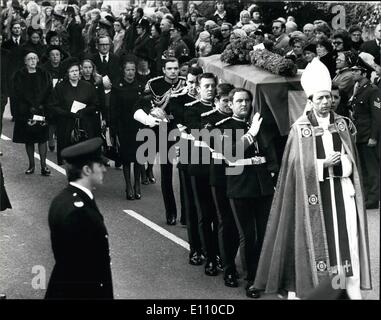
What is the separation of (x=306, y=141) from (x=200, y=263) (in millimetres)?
1599

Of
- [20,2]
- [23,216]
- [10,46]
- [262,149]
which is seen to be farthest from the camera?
[20,2]

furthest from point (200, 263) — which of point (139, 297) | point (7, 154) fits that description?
point (7, 154)

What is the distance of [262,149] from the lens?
679cm

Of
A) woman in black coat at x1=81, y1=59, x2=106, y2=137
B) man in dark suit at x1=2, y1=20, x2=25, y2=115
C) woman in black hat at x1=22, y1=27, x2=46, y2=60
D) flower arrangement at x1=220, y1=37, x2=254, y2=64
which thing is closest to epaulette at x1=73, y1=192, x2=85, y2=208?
flower arrangement at x1=220, y1=37, x2=254, y2=64

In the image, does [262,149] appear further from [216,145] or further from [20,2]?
[20,2]

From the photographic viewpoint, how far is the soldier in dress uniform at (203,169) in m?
7.17

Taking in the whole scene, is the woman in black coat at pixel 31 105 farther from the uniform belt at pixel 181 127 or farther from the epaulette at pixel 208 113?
the epaulette at pixel 208 113

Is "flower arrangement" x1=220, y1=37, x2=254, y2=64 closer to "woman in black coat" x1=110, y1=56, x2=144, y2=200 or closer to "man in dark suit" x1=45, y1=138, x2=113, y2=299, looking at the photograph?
"woman in black coat" x1=110, y1=56, x2=144, y2=200

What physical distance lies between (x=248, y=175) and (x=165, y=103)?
1.65 meters

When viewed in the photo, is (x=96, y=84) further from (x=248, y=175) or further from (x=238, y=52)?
(x=248, y=175)

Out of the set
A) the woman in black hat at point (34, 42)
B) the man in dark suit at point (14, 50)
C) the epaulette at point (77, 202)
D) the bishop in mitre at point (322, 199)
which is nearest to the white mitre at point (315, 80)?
the bishop in mitre at point (322, 199)

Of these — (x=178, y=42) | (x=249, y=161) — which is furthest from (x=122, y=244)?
(x=178, y=42)

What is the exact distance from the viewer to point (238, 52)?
7.79 metres

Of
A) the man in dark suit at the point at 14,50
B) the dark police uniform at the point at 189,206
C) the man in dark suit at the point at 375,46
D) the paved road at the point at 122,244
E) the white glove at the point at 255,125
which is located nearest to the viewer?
the white glove at the point at 255,125
